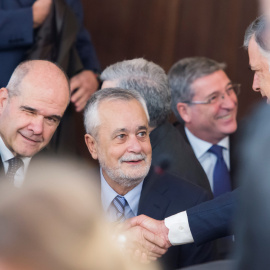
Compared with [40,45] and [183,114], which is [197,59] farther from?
[40,45]

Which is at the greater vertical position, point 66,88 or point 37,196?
point 37,196

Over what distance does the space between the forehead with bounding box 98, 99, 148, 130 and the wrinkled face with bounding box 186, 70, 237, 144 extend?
123cm

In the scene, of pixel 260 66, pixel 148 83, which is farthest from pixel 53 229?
pixel 148 83

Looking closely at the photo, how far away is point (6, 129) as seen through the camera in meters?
2.35

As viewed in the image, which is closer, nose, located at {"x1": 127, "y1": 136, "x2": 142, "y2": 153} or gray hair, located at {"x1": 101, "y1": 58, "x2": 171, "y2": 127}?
nose, located at {"x1": 127, "y1": 136, "x2": 142, "y2": 153}

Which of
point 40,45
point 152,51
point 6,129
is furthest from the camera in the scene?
point 152,51

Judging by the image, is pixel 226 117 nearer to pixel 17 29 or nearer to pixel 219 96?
pixel 219 96

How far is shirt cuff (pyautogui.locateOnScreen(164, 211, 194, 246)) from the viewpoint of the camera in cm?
202

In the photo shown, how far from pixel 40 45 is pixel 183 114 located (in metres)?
1.15

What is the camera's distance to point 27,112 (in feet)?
7.64

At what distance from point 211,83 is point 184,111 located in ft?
0.78

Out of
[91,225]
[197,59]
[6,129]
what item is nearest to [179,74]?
[197,59]

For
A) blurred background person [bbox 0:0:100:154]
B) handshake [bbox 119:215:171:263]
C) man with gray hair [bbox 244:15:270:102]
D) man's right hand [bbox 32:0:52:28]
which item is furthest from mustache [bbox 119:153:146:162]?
man's right hand [bbox 32:0:52:28]

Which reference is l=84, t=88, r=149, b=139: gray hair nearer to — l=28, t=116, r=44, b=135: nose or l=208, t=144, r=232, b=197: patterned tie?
l=28, t=116, r=44, b=135: nose
